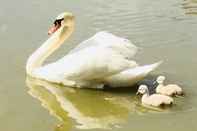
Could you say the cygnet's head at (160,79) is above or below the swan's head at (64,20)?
below

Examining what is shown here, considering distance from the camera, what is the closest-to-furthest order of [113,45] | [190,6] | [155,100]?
[155,100] → [113,45] → [190,6]

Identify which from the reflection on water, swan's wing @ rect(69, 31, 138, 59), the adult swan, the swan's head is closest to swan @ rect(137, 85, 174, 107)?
the adult swan

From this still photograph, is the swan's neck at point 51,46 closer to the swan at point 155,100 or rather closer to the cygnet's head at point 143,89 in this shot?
the cygnet's head at point 143,89

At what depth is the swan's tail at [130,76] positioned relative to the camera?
7.12 meters

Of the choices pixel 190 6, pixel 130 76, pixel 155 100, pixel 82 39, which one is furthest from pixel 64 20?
pixel 190 6

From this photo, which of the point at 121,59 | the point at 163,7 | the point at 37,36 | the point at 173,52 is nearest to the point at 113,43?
the point at 121,59

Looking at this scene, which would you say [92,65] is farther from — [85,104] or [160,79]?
[160,79]

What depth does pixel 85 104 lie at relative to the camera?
7.00 m

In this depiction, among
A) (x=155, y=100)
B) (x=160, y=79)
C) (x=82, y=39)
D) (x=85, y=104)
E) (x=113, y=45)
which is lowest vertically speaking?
(x=85, y=104)

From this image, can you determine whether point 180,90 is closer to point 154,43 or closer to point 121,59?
point 121,59

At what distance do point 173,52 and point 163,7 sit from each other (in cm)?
288

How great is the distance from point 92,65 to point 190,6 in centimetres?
463

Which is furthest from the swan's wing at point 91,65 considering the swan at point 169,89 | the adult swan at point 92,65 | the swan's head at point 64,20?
the swan's head at point 64,20

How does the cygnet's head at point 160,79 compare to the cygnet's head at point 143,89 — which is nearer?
the cygnet's head at point 143,89
